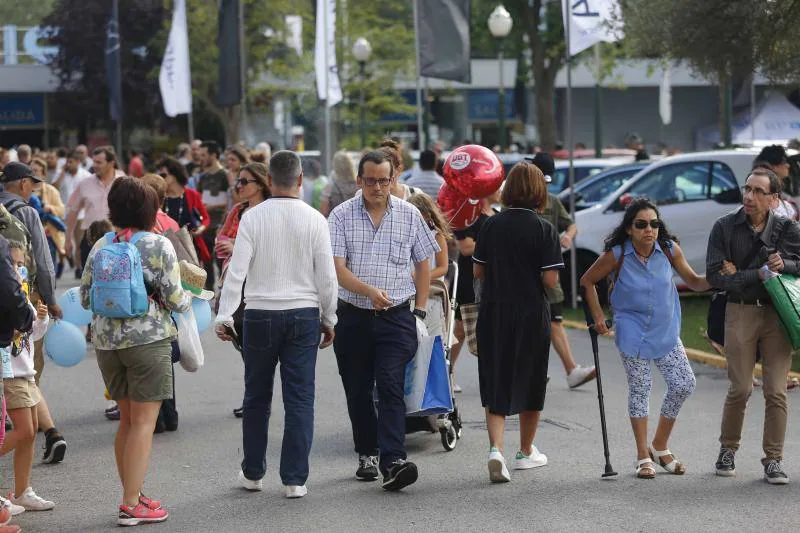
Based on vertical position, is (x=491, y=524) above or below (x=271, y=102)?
below

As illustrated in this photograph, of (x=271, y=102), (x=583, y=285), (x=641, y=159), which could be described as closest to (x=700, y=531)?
(x=583, y=285)

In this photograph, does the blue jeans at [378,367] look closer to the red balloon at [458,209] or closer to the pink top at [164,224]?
the red balloon at [458,209]

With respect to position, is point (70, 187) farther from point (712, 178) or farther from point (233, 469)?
point (233, 469)

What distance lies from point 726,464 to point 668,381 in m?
0.58

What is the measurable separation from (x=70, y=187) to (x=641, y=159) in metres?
9.83

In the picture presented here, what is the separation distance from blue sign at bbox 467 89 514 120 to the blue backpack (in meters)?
51.0

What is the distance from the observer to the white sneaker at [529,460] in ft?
26.9

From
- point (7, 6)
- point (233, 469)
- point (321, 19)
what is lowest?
point (233, 469)

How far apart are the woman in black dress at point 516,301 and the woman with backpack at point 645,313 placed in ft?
1.10

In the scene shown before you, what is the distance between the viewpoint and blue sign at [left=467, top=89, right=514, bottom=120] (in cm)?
5750

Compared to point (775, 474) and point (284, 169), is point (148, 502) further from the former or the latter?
point (775, 474)

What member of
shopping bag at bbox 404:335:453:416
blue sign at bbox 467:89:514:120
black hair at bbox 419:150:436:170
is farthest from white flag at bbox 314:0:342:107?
blue sign at bbox 467:89:514:120

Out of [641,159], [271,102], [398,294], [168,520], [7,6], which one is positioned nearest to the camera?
[168,520]

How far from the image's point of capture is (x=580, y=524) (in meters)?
6.84
